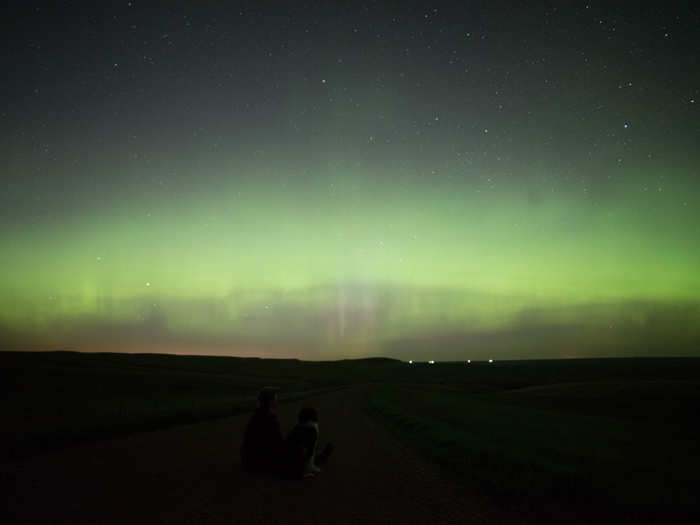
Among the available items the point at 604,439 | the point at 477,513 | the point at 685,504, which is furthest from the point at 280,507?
the point at 604,439

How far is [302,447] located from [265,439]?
779mm

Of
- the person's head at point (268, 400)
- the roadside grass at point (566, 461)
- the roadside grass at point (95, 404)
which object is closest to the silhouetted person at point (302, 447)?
the person's head at point (268, 400)

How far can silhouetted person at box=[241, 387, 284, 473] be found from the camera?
9867 millimetres

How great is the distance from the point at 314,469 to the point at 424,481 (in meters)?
2.31

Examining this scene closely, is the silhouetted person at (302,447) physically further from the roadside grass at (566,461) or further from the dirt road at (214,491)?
the roadside grass at (566,461)

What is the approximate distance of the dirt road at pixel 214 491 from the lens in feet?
23.7

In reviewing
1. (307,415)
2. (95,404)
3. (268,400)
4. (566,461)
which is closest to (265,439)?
(268,400)

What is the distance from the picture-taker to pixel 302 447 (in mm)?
9828

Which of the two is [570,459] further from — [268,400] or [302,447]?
[268,400]

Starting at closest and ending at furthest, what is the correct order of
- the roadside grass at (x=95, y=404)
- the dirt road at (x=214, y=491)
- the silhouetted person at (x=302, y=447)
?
the dirt road at (x=214, y=491) < the silhouetted person at (x=302, y=447) < the roadside grass at (x=95, y=404)

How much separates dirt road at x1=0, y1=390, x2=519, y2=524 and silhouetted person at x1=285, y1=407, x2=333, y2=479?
250 mm

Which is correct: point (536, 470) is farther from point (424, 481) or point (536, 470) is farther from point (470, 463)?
point (424, 481)

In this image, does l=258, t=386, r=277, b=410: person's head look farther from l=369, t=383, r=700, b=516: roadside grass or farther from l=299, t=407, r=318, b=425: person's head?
l=369, t=383, r=700, b=516: roadside grass

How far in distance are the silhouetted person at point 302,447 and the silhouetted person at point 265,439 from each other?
0.67ft
